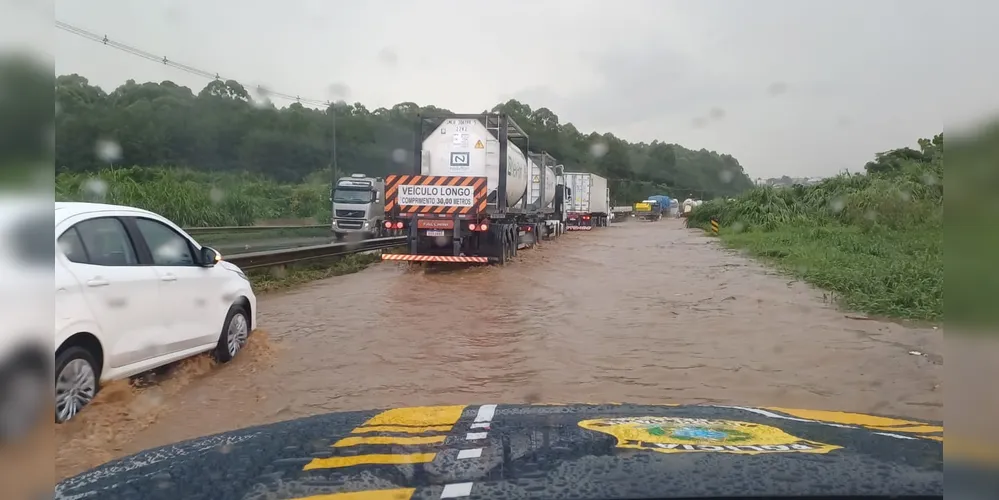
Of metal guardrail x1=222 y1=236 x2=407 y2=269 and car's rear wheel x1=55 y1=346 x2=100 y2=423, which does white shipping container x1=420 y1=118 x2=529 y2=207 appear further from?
car's rear wheel x1=55 y1=346 x2=100 y2=423

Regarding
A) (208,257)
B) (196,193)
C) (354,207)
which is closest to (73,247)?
(208,257)

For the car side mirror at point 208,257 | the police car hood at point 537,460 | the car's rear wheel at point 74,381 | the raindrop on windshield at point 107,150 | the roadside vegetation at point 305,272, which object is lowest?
the roadside vegetation at point 305,272

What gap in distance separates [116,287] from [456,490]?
4.00m

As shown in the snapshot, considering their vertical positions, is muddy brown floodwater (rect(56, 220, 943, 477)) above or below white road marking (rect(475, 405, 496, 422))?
below

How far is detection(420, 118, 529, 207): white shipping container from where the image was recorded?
1744cm

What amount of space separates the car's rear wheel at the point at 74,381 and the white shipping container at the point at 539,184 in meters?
19.2

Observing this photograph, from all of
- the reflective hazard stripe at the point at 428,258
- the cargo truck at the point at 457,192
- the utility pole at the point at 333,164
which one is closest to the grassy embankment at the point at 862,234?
the cargo truck at the point at 457,192

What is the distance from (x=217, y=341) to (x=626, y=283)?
10333mm


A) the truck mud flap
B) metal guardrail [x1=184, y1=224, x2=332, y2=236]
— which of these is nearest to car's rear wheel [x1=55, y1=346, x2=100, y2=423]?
the truck mud flap

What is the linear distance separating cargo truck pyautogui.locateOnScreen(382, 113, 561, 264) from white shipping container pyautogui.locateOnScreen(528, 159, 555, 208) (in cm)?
451

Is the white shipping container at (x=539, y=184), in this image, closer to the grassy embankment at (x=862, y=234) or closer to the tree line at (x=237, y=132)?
the tree line at (x=237, y=132)

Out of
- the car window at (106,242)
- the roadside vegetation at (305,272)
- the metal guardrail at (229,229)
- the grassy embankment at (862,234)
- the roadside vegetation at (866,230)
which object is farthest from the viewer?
the metal guardrail at (229,229)

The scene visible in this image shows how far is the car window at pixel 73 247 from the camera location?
15.6 feet

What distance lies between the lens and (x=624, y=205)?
71312 mm
